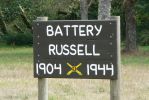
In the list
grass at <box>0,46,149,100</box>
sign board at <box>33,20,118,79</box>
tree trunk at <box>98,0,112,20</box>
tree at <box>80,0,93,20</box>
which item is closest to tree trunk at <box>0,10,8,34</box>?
tree at <box>80,0,93,20</box>

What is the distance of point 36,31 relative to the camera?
8273 mm

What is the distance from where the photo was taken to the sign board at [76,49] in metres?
7.88

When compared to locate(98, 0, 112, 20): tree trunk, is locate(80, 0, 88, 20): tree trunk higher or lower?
higher

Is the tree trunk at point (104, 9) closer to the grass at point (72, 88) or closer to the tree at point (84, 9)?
the grass at point (72, 88)

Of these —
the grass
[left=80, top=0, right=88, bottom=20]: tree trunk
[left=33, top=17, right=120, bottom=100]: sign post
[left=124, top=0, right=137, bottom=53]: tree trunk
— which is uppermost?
[left=80, top=0, right=88, bottom=20]: tree trunk

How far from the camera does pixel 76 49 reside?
26.3ft

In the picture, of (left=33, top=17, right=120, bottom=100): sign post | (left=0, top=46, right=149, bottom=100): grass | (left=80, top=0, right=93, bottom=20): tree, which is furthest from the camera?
(left=80, top=0, right=93, bottom=20): tree

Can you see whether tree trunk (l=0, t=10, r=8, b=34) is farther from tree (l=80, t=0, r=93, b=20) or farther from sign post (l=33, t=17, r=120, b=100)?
sign post (l=33, t=17, r=120, b=100)

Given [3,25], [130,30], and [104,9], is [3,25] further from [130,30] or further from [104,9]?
[104,9]

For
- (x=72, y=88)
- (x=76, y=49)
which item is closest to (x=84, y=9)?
(x=72, y=88)

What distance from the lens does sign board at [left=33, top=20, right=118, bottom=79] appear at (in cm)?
788

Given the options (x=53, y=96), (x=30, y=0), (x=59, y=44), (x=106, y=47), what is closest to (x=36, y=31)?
(x=59, y=44)

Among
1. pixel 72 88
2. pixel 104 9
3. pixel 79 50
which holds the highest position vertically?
pixel 104 9

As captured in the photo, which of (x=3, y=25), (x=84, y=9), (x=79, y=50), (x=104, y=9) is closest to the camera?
(x=79, y=50)
